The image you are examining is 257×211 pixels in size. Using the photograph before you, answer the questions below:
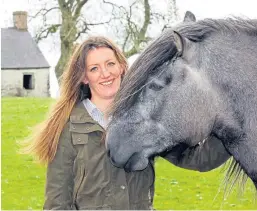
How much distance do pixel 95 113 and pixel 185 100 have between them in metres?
0.79

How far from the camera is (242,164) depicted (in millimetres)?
3471

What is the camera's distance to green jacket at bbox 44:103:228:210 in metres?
3.72

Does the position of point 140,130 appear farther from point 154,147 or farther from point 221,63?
point 221,63

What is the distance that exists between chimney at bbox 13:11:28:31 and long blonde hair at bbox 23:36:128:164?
4344 centimetres

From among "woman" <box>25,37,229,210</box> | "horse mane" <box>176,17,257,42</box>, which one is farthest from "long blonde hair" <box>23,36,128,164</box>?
"horse mane" <box>176,17,257,42</box>

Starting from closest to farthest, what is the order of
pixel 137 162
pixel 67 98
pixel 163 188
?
pixel 137 162 < pixel 67 98 < pixel 163 188

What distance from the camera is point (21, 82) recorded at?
4528 centimetres

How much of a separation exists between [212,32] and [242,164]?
2.87 feet

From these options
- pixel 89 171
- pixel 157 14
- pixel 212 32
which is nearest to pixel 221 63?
pixel 212 32

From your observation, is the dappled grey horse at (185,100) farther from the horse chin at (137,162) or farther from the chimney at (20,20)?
the chimney at (20,20)

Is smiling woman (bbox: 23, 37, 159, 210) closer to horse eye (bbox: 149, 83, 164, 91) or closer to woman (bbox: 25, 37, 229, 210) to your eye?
woman (bbox: 25, 37, 229, 210)

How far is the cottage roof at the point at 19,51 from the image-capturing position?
45.5m

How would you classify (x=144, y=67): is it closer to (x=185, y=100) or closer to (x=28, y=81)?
(x=185, y=100)

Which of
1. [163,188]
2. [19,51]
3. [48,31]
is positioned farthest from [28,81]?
[163,188]
